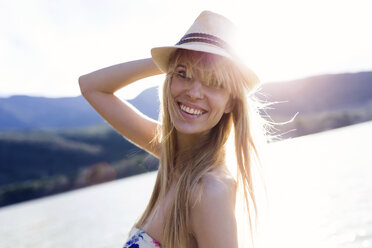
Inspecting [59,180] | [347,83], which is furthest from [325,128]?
[59,180]

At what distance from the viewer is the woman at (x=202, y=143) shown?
1610mm

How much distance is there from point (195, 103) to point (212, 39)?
1.01 feet

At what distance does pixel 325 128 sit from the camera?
202 feet

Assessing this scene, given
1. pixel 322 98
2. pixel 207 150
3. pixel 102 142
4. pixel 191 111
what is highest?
pixel 322 98

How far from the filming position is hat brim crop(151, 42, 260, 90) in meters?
1.75

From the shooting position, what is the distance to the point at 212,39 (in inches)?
72.3

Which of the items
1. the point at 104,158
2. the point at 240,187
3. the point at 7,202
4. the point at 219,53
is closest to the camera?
the point at 219,53

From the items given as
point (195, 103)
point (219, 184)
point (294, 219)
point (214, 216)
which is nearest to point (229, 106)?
point (195, 103)

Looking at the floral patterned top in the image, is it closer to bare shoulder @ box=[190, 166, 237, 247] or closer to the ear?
bare shoulder @ box=[190, 166, 237, 247]

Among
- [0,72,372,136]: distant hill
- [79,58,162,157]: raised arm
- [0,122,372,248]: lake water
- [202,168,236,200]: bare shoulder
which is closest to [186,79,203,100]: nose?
[202,168,236,200]: bare shoulder

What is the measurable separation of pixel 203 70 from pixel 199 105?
6.8 inches

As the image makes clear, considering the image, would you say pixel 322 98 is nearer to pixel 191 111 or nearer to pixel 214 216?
pixel 191 111

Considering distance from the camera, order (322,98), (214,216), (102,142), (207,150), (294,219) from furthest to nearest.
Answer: (322,98)
(102,142)
(294,219)
(207,150)
(214,216)

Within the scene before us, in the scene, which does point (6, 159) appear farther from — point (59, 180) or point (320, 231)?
point (320, 231)
